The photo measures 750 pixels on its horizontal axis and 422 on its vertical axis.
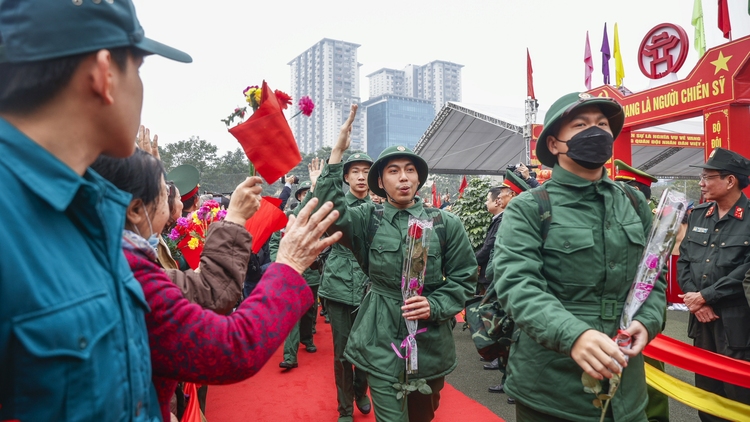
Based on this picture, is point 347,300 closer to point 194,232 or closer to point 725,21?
point 194,232

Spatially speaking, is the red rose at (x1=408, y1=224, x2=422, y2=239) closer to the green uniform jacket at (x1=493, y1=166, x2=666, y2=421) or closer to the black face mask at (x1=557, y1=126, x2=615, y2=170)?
the green uniform jacket at (x1=493, y1=166, x2=666, y2=421)

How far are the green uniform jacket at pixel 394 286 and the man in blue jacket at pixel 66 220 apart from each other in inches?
66.5

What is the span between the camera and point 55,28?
0.84 meters

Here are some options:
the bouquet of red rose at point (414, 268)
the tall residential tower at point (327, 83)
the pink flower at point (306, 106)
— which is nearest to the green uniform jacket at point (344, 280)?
the bouquet of red rose at point (414, 268)

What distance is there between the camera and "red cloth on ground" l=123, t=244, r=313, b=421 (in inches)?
43.3

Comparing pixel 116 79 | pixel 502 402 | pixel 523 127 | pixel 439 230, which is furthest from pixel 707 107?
pixel 116 79

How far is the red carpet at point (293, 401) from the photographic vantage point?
162 inches

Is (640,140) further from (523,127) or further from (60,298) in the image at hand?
(60,298)

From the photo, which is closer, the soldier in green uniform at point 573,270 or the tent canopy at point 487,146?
the soldier in green uniform at point 573,270

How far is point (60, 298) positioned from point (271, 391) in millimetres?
4273

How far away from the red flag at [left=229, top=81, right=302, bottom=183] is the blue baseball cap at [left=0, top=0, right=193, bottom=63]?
1.03 meters

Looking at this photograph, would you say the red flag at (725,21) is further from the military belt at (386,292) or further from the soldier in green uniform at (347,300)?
the military belt at (386,292)

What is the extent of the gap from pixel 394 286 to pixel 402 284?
0.13 meters

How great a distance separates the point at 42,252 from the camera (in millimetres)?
799
